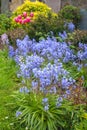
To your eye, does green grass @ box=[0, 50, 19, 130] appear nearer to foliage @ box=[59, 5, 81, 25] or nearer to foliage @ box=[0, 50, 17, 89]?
foliage @ box=[0, 50, 17, 89]

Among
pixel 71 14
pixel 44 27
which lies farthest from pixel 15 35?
pixel 71 14

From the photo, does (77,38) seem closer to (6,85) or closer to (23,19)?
(6,85)

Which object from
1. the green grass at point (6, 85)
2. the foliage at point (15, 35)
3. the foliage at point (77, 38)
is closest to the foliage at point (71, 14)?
the foliage at point (15, 35)

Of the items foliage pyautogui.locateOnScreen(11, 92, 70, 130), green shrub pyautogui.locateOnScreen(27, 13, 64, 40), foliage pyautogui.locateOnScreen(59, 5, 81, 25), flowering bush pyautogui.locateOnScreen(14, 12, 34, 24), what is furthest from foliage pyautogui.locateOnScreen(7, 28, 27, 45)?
foliage pyautogui.locateOnScreen(59, 5, 81, 25)

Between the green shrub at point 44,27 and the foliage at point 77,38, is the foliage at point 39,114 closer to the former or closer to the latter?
the foliage at point 77,38

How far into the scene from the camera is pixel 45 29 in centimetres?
938

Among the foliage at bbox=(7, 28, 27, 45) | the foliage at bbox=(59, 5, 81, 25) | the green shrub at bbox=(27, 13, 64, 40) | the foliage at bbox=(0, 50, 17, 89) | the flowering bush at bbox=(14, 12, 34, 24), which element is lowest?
the foliage at bbox=(0, 50, 17, 89)

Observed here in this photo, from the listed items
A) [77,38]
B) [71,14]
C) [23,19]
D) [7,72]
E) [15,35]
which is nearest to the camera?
[7,72]

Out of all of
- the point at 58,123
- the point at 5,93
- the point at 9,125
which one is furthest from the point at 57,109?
the point at 5,93

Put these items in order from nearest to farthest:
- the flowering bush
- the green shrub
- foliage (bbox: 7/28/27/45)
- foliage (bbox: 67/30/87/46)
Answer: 1. foliage (bbox: 67/30/87/46)
2. foliage (bbox: 7/28/27/45)
3. the green shrub
4. the flowering bush

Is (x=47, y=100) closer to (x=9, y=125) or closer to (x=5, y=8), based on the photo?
(x=9, y=125)

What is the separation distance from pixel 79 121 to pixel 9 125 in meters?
0.91

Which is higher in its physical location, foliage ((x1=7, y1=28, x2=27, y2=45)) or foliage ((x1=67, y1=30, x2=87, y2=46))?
foliage ((x1=7, y1=28, x2=27, y2=45))

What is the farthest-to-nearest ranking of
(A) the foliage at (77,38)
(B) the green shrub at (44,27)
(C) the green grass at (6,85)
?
(B) the green shrub at (44,27) < (A) the foliage at (77,38) < (C) the green grass at (6,85)
